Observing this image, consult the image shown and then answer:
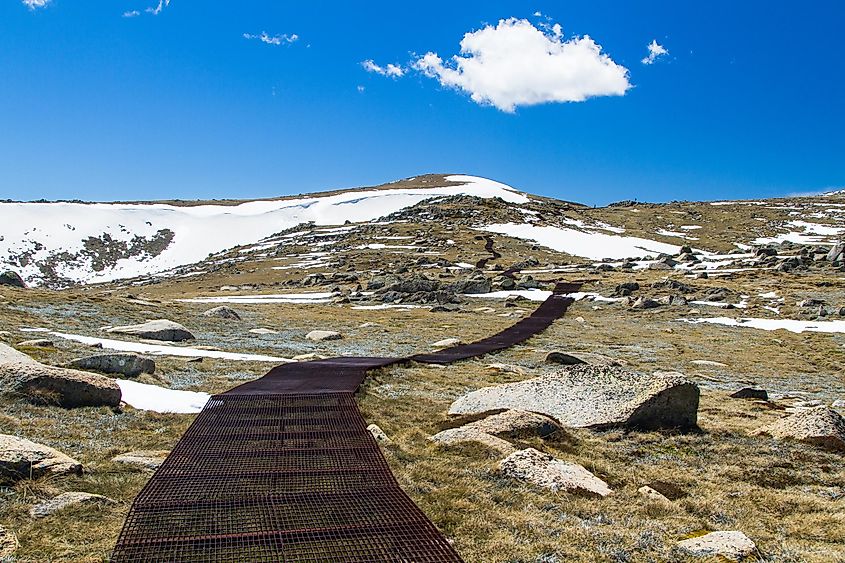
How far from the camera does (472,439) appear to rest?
1203 cm

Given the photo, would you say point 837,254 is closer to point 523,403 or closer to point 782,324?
point 782,324

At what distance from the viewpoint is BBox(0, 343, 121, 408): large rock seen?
505 inches

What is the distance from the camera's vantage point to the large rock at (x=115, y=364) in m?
16.8

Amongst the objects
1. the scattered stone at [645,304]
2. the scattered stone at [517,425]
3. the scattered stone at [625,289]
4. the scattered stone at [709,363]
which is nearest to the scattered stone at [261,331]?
the scattered stone at [709,363]

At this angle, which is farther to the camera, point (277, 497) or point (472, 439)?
point (472, 439)

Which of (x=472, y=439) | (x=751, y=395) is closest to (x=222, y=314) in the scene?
(x=472, y=439)

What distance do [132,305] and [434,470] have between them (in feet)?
111

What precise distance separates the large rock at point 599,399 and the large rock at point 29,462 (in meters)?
8.99

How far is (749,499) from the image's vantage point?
9680mm

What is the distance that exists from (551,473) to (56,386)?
1092 cm

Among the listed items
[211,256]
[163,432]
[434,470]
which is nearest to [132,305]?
[163,432]

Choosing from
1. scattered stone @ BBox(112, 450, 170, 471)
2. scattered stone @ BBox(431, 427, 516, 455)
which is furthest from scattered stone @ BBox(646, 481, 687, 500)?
scattered stone @ BBox(112, 450, 170, 471)

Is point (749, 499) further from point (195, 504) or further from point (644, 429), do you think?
A: point (195, 504)

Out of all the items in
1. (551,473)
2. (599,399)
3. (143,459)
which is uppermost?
(599,399)
